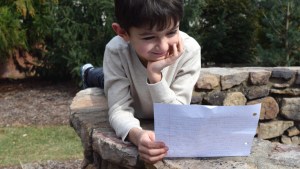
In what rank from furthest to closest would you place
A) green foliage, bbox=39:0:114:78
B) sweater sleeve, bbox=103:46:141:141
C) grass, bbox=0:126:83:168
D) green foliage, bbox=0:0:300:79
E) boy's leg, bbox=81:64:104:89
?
1. green foliage, bbox=39:0:114:78
2. green foliage, bbox=0:0:300:79
3. grass, bbox=0:126:83:168
4. boy's leg, bbox=81:64:104:89
5. sweater sleeve, bbox=103:46:141:141

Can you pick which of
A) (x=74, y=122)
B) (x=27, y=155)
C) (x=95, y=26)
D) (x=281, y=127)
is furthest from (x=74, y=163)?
(x=95, y=26)

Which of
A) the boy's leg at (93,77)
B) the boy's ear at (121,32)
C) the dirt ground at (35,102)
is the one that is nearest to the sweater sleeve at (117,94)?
the boy's ear at (121,32)

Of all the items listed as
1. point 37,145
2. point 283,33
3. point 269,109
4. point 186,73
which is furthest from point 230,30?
point 186,73

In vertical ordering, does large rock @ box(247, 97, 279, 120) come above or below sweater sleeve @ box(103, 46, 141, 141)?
below

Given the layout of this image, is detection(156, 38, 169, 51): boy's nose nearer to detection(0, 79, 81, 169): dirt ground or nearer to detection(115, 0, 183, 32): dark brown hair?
detection(115, 0, 183, 32): dark brown hair

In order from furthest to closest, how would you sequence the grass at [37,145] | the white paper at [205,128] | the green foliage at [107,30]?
the green foliage at [107,30] < the grass at [37,145] < the white paper at [205,128]

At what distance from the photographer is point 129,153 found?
6.70 ft

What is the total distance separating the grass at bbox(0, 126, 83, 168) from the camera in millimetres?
4047

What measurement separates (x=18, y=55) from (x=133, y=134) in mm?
5660

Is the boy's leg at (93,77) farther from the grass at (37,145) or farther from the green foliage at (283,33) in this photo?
the green foliage at (283,33)

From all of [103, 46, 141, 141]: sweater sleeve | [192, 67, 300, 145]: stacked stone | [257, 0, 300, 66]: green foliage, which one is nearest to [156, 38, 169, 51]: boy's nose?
[103, 46, 141, 141]: sweater sleeve

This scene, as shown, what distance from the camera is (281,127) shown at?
4152mm

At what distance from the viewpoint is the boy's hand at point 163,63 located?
2.02 m

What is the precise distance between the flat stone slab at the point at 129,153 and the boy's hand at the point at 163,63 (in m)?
0.29
